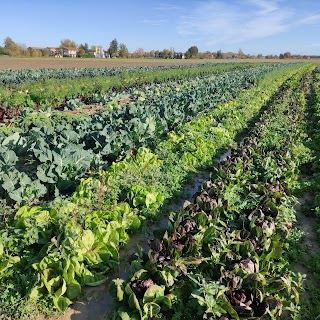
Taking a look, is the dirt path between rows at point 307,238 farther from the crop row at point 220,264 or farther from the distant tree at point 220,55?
the distant tree at point 220,55

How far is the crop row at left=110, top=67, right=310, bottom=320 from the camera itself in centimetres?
329

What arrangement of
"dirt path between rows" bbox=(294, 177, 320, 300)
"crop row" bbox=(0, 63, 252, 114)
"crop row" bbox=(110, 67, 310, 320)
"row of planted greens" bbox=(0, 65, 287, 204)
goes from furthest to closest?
"crop row" bbox=(0, 63, 252, 114)
"row of planted greens" bbox=(0, 65, 287, 204)
"dirt path between rows" bbox=(294, 177, 320, 300)
"crop row" bbox=(110, 67, 310, 320)

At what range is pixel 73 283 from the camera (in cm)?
371

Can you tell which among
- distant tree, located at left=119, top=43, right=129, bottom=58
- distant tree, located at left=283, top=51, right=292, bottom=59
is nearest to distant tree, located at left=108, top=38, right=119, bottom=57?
distant tree, located at left=119, top=43, right=129, bottom=58

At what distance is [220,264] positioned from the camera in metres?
3.80

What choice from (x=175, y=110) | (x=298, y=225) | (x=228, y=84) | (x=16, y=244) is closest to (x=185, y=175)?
(x=298, y=225)

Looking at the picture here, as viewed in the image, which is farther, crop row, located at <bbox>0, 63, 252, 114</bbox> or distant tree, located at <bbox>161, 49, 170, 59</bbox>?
distant tree, located at <bbox>161, 49, 170, 59</bbox>

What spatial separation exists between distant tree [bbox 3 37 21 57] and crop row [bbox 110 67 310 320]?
101 m

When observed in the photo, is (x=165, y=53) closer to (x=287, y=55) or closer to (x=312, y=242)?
(x=287, y=55)

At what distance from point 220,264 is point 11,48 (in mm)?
106897

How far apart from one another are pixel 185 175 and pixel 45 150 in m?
3.00

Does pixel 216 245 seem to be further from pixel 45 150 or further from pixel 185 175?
pixel 45 150

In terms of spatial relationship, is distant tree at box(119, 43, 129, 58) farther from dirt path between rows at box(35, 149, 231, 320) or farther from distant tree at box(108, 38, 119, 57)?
dirt path between rows at box(35, 149, 231, 320)

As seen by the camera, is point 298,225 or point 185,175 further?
point 185,175
